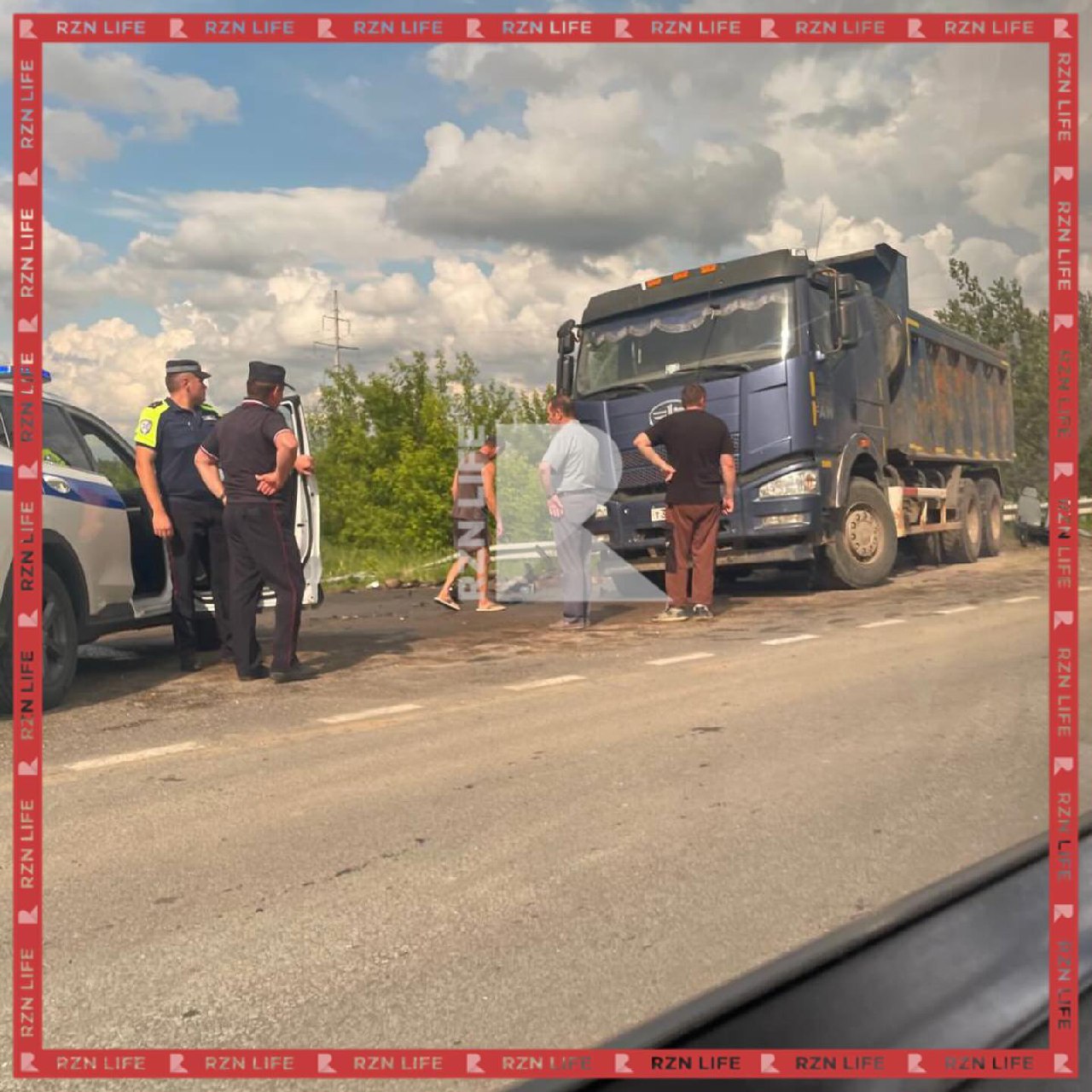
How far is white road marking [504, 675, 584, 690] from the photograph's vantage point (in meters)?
6.59

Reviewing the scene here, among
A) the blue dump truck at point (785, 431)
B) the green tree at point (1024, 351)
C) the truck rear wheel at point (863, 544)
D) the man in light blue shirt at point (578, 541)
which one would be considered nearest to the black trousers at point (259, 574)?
the man in light blue shirt at point (578, 541)

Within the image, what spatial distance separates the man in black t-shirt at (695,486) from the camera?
32.1 ft

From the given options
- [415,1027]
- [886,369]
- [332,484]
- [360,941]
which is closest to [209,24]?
[332,484]

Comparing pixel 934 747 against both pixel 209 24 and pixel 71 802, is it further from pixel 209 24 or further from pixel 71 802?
pixel 209 24

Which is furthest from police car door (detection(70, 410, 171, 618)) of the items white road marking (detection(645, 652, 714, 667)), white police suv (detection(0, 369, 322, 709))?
white road marking (detection(645, 652, 714, 667))

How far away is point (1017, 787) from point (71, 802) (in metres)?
3.05

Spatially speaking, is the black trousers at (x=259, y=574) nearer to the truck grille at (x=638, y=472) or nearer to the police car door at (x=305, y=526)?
→ the police car door at (x=305, y=526)

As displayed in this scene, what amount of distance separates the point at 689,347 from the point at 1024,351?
910cm

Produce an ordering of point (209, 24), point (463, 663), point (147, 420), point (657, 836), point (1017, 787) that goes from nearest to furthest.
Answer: point (209, 24) → point (147, 420) → point (1017, 787) → point (657, 836) → point (463, 663)

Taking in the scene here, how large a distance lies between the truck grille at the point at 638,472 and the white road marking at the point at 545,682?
3.64 meters

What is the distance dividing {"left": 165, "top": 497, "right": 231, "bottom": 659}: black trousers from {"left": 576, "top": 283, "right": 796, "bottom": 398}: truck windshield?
3303 millimetres

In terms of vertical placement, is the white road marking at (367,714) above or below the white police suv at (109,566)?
below

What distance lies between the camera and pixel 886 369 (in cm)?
1134

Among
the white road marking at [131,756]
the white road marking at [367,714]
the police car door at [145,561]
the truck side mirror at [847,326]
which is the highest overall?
the truck side mirror at [847,326]
